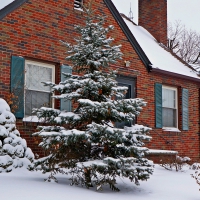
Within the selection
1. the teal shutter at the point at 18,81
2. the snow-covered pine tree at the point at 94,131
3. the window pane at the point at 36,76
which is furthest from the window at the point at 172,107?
the snow-covered pine tree at the point at 94,131

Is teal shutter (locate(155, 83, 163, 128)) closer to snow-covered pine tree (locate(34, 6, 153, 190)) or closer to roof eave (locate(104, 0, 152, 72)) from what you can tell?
roof eave (locate(104, 0, 152, 72))

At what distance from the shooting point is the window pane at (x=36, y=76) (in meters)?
9.89

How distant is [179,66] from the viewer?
48.5ft

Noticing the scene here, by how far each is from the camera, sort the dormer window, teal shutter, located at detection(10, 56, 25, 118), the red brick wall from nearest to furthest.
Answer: teal shutter, located at detection(10, 56, 25, 118)
the red brick wall
the dormer window

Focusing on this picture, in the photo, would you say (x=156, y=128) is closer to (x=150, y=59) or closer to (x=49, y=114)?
(x=150, y=59)

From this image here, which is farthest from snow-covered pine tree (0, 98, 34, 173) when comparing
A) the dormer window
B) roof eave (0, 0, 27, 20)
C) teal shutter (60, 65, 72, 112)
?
the dormer window

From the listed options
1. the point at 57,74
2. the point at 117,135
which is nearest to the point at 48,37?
the point at 57,74

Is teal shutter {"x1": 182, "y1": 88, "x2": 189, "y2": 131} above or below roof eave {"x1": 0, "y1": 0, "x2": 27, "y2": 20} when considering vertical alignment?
below

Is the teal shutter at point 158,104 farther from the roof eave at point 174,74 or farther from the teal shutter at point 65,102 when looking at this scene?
the teal shutter at point 65,102

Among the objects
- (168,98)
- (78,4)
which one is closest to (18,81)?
(78,4)

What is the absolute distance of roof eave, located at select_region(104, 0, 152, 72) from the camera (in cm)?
1208

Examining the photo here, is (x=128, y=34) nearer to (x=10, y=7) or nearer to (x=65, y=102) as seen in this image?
(x=65, y=102)

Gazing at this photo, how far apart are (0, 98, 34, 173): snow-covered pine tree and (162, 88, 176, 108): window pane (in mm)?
6961

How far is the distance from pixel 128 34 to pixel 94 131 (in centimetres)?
651
